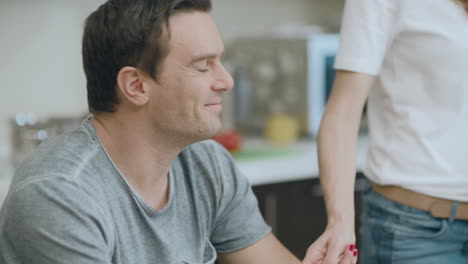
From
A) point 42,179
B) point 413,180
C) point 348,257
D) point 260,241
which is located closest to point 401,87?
point 413,180

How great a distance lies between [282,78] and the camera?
8.47 ft

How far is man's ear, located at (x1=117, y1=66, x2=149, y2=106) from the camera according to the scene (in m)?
1.20

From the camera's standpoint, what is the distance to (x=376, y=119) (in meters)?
1.30

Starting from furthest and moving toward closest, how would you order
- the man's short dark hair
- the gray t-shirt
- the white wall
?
the white wall < the man's short dark hair < the gray t-shirt

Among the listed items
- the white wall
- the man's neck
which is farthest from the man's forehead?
the white wall

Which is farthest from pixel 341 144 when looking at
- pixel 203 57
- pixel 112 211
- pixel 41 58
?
pixel 41 58

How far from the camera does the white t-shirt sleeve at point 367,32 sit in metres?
1.18

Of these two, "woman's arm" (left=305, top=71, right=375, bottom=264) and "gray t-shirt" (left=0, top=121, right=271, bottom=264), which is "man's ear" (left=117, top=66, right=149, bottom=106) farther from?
"woman's arm" (left=305, top=71, right=375, bottom=264)

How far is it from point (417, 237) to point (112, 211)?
540 millimetres

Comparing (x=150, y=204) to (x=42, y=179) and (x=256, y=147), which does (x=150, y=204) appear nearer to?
(x=42, y=179)

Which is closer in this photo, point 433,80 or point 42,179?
point 42,179

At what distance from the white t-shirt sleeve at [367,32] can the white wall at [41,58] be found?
5.06 feet

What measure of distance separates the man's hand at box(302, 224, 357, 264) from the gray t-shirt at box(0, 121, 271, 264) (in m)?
0.24

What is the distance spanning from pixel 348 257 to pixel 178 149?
0.35 m
